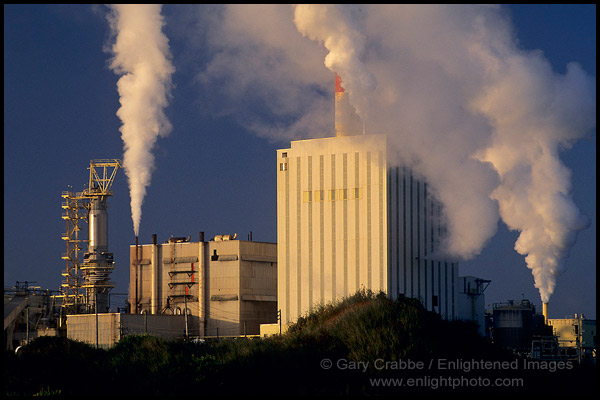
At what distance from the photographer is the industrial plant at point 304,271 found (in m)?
80.8

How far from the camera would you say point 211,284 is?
309ft

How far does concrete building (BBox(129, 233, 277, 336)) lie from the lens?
92.8 metres

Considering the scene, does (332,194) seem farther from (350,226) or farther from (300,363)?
(300,363)

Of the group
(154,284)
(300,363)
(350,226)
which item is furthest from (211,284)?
(300,363)

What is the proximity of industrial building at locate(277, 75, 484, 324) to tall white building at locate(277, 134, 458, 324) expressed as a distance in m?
0.09

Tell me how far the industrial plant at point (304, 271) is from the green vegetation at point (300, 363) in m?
29.4

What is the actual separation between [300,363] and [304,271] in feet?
141

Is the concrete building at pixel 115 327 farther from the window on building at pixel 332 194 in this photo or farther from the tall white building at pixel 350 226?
the window on building at pixel 332 194

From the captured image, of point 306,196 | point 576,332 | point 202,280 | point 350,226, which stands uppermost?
point 306,196

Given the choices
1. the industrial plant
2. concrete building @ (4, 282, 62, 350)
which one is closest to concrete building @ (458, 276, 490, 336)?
the industrial plant

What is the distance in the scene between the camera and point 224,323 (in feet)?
303

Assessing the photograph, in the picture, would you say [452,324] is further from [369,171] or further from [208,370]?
[369,171]

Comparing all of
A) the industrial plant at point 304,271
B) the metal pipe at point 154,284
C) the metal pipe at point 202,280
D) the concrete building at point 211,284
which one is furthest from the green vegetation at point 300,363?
the metal pipe at point 154,284

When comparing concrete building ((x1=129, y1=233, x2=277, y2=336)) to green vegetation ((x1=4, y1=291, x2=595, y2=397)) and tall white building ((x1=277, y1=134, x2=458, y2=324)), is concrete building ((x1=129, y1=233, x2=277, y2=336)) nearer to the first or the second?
tall white building ((x1=277, y1=134, x2=458, y2=324))
